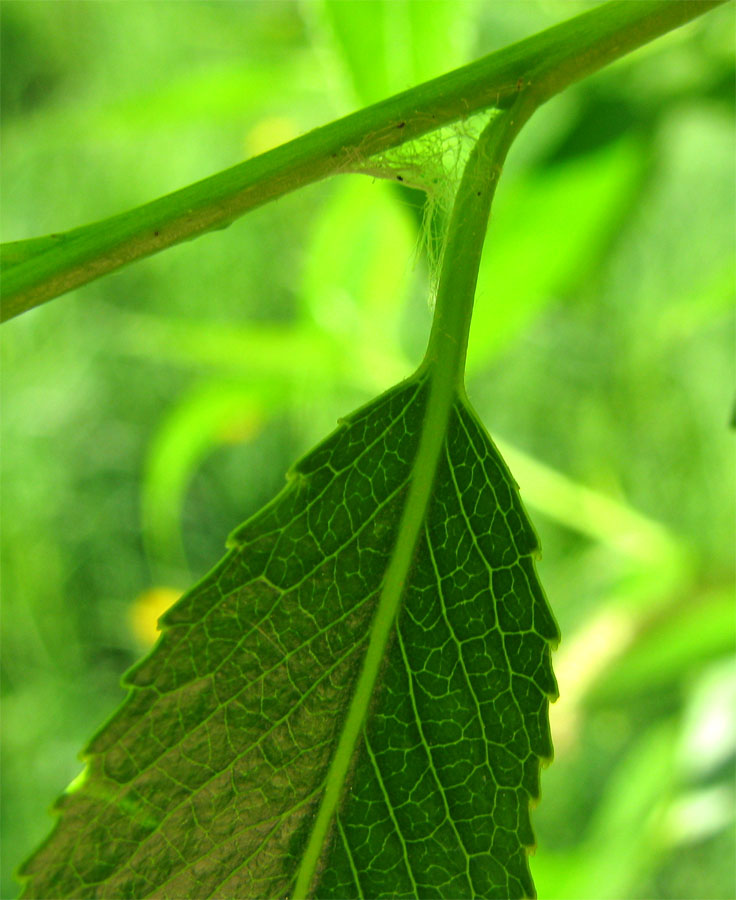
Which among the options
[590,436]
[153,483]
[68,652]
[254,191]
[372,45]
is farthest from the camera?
[68,652]

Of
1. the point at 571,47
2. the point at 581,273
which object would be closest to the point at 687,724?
the point at 581,273

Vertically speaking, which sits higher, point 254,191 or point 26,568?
point 26,568

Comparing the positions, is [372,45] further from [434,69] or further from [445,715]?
[445,715]

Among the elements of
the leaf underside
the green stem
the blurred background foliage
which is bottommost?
the leaf underside

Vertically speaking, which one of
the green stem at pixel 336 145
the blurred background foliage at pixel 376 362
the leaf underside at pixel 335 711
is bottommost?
the leaf underside at pixel 335 711

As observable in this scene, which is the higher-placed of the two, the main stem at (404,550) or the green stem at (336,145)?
the green stem at (336,145)
